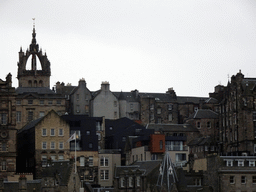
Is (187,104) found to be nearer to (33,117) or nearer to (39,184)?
(33,117)

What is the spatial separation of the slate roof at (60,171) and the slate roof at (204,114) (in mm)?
49220

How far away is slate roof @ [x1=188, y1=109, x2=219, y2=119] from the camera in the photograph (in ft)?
604

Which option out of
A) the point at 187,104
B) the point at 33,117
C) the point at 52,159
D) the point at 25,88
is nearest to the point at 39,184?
the point at 52,159

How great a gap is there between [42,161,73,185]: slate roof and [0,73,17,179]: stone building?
305 inches

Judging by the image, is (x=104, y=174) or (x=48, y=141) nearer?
(x=104, y=174)

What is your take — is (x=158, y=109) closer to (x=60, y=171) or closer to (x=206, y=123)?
(x=206, y=123)

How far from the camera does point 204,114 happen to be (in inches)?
7293

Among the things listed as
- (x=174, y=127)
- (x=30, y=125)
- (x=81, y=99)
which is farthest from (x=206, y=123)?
(x=30, y=125)

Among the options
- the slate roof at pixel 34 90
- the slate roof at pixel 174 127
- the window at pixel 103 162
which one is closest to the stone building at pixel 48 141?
the window at pixel 103 162

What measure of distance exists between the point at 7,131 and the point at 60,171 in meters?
15.3

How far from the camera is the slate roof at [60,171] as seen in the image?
139625 mm

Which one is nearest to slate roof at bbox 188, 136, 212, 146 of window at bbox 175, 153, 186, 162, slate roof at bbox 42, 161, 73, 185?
window at bbox 175, 153, 186, 162

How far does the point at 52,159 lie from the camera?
153625 millimetres

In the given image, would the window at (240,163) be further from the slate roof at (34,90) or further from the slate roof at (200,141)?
the slate roof at (34,90)
